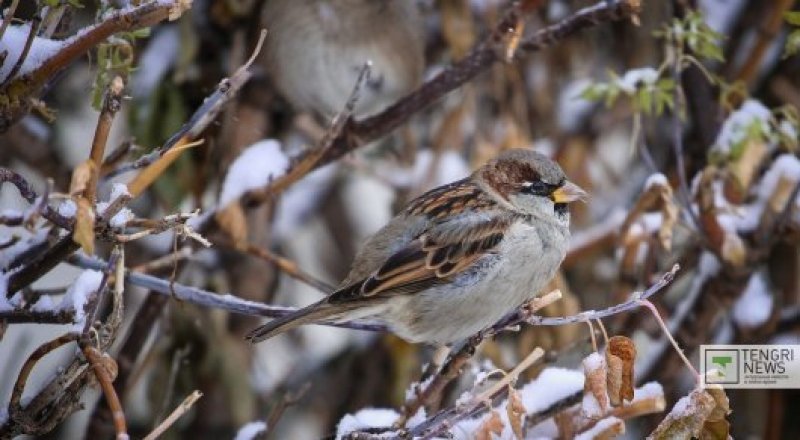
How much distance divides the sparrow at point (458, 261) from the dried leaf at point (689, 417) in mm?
655

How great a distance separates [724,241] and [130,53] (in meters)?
1.44

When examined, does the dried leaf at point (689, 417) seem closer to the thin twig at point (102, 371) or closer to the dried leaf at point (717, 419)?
the dried leaf at point (717, 419)

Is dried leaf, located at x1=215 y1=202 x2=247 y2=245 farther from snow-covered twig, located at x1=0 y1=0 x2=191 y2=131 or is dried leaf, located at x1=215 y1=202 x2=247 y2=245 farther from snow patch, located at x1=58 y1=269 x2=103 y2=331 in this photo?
snow-covered twig, located at x1=0 y1=0 x2=191 y2=131

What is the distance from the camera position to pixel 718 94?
3.04m

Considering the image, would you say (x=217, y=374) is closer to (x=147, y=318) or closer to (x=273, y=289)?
(x=273, y=289)

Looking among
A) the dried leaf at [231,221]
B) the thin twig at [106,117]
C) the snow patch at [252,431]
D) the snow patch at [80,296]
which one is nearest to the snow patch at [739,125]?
the dried leaf at [231,221]

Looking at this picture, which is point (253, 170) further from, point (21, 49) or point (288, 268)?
point (21, 49)

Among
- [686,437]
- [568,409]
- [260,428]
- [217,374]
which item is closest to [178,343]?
[217,374]

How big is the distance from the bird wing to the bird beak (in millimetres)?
105

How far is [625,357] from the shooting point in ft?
5.19

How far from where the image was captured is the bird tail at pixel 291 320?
2039 millimetres

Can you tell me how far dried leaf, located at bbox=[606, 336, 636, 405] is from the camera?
158 cm

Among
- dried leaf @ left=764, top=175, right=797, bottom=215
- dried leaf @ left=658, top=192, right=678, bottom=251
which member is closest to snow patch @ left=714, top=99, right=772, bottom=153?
dried leaf @ left=764, top=175, right=797, bottom=215

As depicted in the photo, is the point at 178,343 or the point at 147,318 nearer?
the point at 147,318
